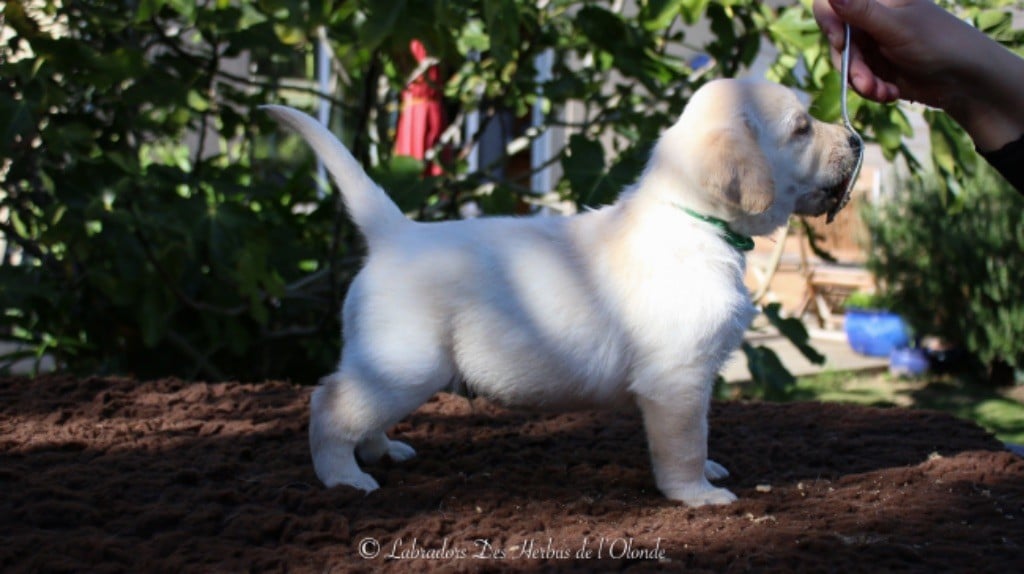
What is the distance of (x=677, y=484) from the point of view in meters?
2.86

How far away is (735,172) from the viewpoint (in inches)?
109

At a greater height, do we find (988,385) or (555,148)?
(555,148)

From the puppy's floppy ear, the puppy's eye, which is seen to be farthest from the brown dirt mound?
the puppy's eye

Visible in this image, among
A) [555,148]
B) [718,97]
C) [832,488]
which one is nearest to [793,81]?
[718,97]

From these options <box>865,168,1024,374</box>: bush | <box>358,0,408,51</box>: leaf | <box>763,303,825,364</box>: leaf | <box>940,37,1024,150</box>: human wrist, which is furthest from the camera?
<box>865,168,1024,374</box>: bush

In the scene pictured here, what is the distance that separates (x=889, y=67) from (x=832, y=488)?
50.8 inches

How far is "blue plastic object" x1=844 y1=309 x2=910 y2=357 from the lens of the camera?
10102 millimetres

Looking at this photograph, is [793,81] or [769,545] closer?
[769,545]

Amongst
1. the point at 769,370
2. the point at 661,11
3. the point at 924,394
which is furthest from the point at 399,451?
the point at 924,394

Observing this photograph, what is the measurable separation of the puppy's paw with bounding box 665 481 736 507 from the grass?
4826mm

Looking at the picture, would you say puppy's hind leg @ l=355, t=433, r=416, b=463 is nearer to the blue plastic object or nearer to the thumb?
the thumb

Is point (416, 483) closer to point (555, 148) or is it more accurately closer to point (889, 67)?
point (889, 67)

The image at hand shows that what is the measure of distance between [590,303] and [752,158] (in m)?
0.61

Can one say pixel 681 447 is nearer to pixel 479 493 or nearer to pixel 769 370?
pixel 479 493
